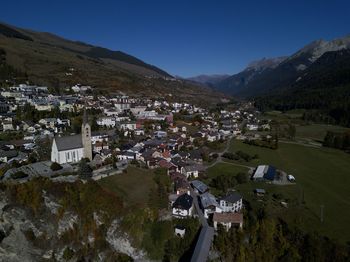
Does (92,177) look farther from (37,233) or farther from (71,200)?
(37,233)

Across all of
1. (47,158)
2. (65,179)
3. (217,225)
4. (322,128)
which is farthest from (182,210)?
(322,128)

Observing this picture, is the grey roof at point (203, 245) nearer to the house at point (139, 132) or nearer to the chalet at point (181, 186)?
the chalet at point (181, 186)

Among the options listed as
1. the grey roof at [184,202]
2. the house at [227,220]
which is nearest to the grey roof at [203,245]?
the house at [227,220]

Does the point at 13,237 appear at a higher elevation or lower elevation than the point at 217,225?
lower

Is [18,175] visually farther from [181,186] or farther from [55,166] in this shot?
[181,186]

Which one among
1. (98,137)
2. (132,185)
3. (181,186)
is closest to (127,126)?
(98,137)
